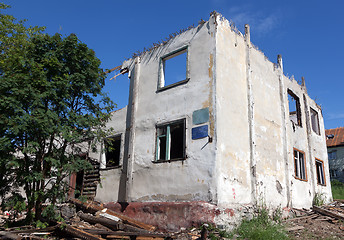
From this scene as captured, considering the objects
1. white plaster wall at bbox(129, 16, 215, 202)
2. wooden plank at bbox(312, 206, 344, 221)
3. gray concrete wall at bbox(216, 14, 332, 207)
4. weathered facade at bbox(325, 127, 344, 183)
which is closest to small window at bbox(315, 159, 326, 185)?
gray concrete wall at bbox(216, 14, 332, 207)

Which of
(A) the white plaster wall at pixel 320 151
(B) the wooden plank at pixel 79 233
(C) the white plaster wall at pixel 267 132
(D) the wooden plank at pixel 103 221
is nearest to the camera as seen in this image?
(B) the wooden plank at pixel 79 233

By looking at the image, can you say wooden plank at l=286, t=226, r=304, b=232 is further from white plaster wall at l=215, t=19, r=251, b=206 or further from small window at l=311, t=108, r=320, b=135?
small window at l=311, t=108, r=320, b=135

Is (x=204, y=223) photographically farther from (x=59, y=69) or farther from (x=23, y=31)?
(x=23, y=31)

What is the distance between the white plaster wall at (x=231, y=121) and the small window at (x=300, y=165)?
4475 mm

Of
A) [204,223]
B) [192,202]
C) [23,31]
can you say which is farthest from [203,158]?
[23,31]

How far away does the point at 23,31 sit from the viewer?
15500 mm

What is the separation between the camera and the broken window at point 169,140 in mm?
11375

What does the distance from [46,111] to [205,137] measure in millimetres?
5140

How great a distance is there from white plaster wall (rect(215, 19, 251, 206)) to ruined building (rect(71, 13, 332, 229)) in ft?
0.12

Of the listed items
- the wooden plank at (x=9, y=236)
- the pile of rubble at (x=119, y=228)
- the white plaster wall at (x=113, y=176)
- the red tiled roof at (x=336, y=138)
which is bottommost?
the wooden plank at (x=9, y=236)

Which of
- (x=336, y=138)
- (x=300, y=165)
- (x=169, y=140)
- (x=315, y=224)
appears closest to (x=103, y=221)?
(x=169, y=140)

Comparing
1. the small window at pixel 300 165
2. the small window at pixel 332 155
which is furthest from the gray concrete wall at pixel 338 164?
the small window at pixel 300 165

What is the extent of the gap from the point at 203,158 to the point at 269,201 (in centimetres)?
367

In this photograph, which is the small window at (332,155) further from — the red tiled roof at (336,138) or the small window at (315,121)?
the small window at (315,121)
